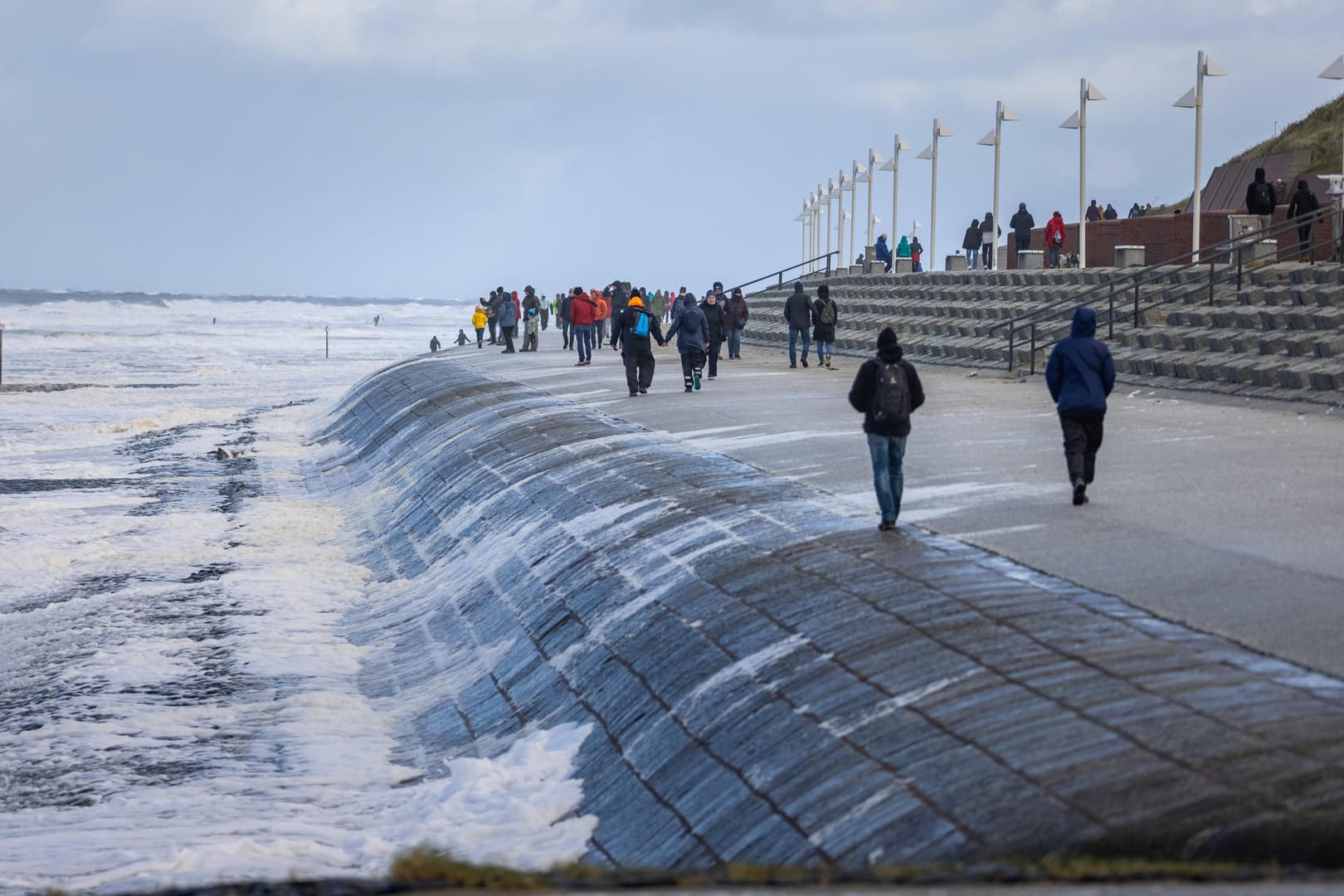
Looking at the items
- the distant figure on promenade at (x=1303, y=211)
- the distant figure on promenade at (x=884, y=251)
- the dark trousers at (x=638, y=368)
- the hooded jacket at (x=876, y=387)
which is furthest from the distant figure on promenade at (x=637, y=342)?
the distant figure on promenade at (x=884, y=251)

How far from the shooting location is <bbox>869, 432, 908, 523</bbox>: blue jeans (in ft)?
32.9

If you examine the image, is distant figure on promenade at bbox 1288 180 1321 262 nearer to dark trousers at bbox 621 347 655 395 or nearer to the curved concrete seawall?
dark trousers at bbox 621 347 655 395

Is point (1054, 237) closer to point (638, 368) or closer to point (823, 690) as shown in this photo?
point (638, 368)

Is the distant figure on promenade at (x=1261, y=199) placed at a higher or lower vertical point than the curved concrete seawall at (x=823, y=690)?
higher

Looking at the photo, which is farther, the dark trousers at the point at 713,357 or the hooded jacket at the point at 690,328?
the dark trousers at the point at 713,357

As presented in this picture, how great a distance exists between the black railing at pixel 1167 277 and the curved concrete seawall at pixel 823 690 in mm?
10925

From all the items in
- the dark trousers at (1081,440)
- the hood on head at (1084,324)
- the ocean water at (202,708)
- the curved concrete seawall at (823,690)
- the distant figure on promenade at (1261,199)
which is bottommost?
the ocean water at (202,708)

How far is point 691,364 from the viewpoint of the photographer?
22.6m

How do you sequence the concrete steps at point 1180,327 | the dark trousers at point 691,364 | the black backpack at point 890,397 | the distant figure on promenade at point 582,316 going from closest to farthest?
the black backpack at point 890,397
the concrete steps at point 1180,327
the dark trousers at point 691,364
the distant figure on promenade at point 582,316

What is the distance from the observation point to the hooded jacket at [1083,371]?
10562mm

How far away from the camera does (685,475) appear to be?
13969 mm

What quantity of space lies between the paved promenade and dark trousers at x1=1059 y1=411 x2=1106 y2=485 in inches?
11.3

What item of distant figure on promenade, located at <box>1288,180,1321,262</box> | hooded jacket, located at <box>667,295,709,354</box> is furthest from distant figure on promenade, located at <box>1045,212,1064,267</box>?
hooded jacket, located at <box>667,295,709,354</box>

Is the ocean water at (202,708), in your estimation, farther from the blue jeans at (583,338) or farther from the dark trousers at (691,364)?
the blue jeans at (583,338)
